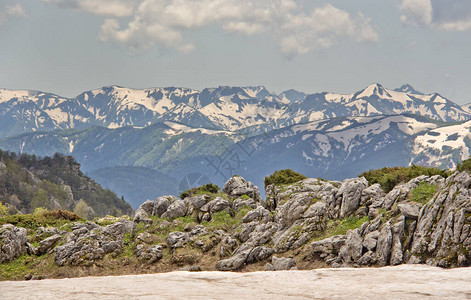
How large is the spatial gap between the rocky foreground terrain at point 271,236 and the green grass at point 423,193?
3.1 inches

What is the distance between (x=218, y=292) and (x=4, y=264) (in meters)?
24.5

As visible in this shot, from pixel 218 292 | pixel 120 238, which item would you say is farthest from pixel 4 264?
pixel 218 292

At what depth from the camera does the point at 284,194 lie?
155ft

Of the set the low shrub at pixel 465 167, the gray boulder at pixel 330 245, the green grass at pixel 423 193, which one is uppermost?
the low shrub at pixel 465 167

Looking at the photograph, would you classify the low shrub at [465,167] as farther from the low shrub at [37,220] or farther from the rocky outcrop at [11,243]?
the low shrub at [37,220]

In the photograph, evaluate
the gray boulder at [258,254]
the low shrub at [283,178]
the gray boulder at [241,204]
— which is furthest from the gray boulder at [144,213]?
the low shrub at [283,178]

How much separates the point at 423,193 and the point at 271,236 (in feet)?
42.5

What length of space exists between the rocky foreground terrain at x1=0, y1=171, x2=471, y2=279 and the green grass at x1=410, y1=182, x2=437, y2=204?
0.26 feet

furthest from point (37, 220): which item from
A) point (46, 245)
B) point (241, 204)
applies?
point (241, 204)

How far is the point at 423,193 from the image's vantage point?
1243 inches

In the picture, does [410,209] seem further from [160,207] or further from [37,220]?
[37,220]

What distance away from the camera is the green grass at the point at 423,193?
30.8 m

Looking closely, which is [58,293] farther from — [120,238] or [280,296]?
[120,238]

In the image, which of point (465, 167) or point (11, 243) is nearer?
point (465, 167)
